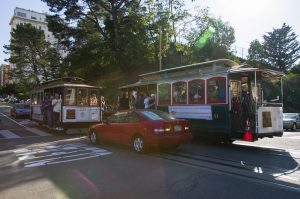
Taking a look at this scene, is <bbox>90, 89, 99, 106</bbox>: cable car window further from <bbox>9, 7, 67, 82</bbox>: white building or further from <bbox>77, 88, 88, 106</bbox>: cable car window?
<bbox>9, 7, 67, 82</bbox>: white building

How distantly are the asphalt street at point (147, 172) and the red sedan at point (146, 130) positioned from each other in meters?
0.41

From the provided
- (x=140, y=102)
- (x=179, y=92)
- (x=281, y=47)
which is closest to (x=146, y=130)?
(x=179, y=92)

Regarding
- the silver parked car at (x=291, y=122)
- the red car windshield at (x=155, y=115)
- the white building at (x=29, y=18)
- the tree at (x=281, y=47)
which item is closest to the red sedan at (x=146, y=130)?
the red car windshield at (x=155, y=115)

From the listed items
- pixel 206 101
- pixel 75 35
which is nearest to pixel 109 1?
pixel 75 35

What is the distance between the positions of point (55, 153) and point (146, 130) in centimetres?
309

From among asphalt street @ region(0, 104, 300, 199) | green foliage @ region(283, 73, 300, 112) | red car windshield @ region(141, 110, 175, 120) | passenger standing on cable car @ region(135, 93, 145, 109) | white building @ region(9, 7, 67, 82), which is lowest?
asphalt street @ region(0, 104, 300, 199)

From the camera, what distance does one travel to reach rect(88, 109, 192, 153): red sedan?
10.6 meters

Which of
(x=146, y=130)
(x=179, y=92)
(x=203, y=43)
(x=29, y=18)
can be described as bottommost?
(x=146, y=130)

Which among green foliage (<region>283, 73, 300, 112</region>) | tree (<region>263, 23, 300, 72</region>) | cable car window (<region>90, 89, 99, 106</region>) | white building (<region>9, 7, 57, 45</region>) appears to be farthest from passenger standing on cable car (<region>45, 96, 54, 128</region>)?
white building (<region>9, 7, 57, 45</region>)

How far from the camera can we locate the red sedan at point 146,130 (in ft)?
34.6

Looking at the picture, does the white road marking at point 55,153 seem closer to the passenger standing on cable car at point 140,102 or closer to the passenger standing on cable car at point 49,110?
the passenger standing on cable car at point 140,102

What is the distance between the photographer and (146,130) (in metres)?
10.6

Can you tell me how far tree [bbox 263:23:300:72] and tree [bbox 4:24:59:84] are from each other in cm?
4560

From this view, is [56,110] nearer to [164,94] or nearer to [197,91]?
[164,94]
